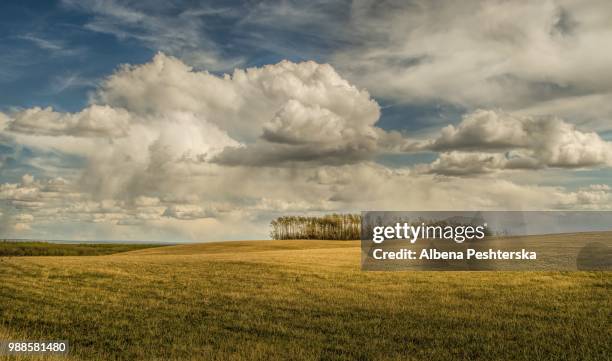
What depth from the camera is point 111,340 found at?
17.3 metres

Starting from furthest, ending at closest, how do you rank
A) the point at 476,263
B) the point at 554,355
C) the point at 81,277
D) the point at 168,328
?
the point at 476,263 → the point at 81,277 → the point at 168,328 → the point at 554,355

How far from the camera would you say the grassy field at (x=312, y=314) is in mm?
15664

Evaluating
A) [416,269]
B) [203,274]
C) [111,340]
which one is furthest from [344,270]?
[111,340]

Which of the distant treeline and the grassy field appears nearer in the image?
the grassy field

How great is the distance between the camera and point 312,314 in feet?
69.5

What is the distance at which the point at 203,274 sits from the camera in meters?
35.2

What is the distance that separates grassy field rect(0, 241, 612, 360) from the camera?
1566 centimetres

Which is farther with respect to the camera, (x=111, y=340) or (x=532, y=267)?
(x=532, y=267)

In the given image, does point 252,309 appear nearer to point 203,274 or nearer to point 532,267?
point 203,274

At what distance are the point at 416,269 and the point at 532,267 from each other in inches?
349

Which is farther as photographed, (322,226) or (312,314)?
(322,226)

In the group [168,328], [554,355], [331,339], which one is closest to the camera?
[554,355]

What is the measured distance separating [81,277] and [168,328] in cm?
1771

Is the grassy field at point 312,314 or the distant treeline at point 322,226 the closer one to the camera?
the grassy field at point 312,314
